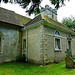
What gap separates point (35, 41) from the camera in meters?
8.87

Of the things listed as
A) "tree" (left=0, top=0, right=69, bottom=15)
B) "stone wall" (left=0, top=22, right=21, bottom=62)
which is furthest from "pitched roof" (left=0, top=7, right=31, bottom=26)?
"tree" (left=0, top=0, right=69, bottom=15)

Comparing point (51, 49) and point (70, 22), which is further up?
point (70, 22)

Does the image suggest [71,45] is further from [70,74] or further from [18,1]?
[18,1]

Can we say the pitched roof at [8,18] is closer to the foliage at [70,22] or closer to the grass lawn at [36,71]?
the grass lawn at [36,71]

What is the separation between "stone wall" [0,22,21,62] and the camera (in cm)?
913

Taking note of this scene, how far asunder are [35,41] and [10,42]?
136 inches

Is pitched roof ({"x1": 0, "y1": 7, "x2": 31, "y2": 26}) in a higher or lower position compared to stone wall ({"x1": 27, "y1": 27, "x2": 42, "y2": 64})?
higher

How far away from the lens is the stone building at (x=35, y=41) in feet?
26.9

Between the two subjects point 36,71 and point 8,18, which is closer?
point 36,71

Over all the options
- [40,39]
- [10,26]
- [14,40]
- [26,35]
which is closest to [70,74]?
[40,39]

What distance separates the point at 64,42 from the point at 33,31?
16.7 ft

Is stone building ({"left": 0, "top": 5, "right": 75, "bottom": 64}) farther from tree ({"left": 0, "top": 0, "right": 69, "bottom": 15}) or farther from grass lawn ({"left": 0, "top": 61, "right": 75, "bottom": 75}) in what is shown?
tree ({"left": 0, "top": 0, "right": 69, "bottom": 15})

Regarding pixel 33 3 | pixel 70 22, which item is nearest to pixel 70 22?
pixel 70 22

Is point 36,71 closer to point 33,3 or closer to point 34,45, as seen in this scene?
point 34,45
